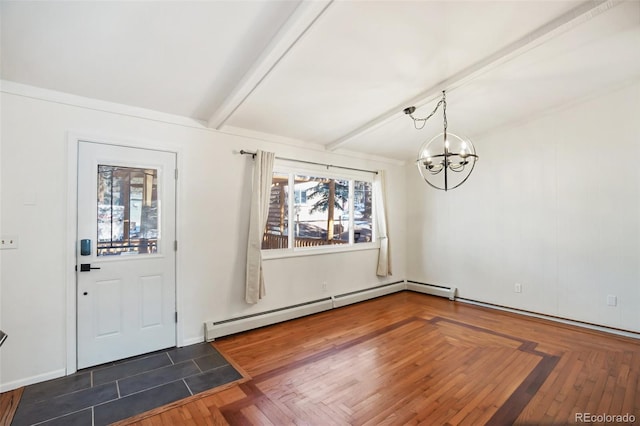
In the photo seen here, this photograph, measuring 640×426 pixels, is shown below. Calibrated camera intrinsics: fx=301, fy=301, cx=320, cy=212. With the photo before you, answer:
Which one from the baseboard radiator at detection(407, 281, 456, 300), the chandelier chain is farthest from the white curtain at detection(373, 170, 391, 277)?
the chandelier chain

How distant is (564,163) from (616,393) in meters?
2.83

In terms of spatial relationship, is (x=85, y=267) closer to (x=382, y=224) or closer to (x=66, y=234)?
(x=66, y=234)

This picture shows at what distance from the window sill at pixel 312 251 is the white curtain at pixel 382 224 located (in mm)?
168

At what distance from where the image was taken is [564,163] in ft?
13.2

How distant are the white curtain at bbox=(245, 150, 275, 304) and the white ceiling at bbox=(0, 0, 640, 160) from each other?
0.57 meters

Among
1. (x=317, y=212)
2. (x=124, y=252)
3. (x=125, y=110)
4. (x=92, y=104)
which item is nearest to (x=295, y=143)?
(x=317, y=212)

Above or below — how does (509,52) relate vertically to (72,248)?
above

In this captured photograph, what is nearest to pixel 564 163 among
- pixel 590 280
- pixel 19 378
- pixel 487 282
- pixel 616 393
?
pixel 590 280

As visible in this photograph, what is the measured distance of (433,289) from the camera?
5.34 metres

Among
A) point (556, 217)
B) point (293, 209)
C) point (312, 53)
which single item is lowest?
point (556, 217)

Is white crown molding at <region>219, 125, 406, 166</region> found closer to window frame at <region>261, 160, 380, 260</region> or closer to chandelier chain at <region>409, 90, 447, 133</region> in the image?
window frame at <region>261, 160, 380, 260</region>

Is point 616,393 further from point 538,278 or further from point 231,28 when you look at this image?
point 231,28

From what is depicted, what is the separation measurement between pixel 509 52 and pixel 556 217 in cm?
257

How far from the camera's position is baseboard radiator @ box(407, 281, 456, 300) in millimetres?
5098
